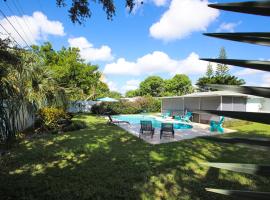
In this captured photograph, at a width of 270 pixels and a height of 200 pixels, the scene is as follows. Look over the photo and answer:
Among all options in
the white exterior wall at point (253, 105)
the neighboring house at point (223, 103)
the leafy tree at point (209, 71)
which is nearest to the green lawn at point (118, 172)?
the neighboring house at point (223, 103)

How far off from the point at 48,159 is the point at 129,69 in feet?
232

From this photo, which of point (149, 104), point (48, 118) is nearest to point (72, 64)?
point (149, 104)

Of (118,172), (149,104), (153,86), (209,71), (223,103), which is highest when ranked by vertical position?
(209,71)

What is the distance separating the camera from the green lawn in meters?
4.96

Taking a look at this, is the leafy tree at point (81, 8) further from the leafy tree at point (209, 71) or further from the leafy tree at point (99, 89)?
the leafy tree at point (209, 71)

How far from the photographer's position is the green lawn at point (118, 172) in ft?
16.3

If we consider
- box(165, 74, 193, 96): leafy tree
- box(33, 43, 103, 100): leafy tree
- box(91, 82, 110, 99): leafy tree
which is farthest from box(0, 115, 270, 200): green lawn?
box(165, 74, 193, 96): leafy tree

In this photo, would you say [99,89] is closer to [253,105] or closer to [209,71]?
[209,71]

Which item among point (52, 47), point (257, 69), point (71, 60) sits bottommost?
point (257, 69)

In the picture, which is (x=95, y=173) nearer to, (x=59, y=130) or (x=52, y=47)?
(x=59, y=130)

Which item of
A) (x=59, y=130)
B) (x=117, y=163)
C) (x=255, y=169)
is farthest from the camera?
(x=59, y=130)

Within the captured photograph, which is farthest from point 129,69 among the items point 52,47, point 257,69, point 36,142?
point 257,69

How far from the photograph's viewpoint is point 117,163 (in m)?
6.98

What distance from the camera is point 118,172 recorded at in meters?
6.18
